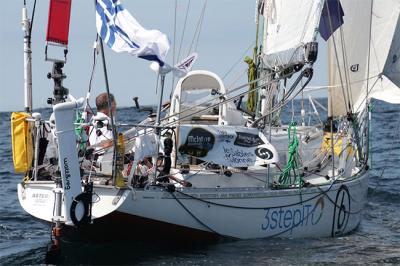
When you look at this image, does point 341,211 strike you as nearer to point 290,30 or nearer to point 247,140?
point 247,140

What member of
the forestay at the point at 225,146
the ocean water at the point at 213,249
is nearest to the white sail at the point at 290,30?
the forestay at the point at 225,146

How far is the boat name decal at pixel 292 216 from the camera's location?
11.1m

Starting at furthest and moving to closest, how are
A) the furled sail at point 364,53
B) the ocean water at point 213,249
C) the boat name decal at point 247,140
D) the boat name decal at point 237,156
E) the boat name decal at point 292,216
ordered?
1. the furled sail at point 364,53
2. the boat name decal at point 292,216
3. the boat name decal at point 247,140
4. the boat name decal at point 237,156
5. the ocean water at point 213,249

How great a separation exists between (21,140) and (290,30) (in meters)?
4.08

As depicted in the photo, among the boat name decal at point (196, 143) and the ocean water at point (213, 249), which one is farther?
the boat name decal at point (196, 143)

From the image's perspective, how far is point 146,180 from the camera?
10219mm

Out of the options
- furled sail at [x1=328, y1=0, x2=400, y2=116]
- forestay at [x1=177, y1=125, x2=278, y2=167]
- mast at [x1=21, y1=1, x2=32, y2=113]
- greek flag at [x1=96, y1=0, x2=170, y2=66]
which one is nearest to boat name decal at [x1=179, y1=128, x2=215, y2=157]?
forestay at [x1=177, y1=125, x2=278, y2=167]

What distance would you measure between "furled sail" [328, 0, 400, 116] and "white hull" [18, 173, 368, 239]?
2.21 m

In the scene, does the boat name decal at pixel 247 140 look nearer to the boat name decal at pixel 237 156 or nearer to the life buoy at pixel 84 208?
the boat name decal at pixel 237 156

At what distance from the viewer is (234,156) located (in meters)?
10.8

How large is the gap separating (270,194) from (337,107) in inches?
155

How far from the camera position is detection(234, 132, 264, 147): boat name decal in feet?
35.8

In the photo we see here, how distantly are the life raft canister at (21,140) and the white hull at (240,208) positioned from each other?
308mm

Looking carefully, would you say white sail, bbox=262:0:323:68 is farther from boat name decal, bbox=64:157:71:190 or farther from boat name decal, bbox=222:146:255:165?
boat name decal, bbox=64:157:71:190
